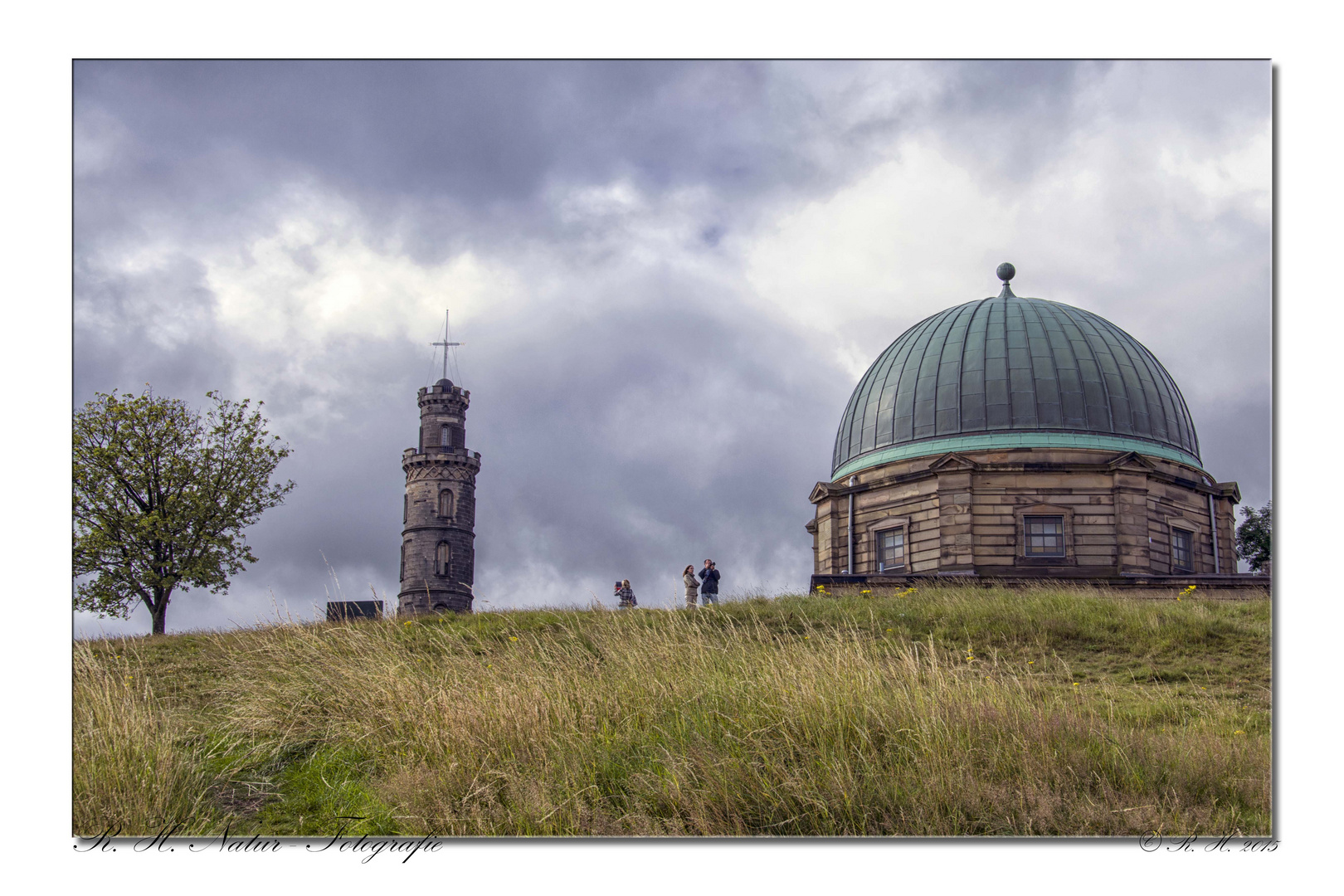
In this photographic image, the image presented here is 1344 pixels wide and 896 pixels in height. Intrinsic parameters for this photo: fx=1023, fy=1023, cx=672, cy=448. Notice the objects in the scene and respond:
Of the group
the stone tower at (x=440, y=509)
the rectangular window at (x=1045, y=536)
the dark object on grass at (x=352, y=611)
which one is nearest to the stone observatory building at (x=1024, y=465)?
the rectangular window at (x=1045, y=536)

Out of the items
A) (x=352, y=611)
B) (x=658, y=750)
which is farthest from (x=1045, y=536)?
(x=658, y=750)

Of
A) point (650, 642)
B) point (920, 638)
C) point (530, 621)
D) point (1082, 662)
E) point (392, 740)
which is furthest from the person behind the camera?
point (530, 621)

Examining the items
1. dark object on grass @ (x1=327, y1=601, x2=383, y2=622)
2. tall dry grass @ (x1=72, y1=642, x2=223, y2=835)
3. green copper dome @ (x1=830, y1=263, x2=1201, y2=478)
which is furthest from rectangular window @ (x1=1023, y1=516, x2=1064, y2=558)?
tall dry grass @ (x1=72, y1=642, x2=223, y2=835)

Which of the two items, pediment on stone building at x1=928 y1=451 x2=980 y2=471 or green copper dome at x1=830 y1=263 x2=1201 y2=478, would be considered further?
green copper dome at x1=830 y1=263 x2=1201 y2=478

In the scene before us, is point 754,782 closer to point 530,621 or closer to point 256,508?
point 530,621

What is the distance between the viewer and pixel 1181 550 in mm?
26344

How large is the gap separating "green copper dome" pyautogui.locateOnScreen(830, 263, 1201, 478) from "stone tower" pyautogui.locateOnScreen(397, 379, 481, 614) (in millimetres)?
34140

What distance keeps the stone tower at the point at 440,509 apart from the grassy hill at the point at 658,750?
4849 centimetres

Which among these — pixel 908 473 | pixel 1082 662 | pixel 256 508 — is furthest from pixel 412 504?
pixel 1082 662

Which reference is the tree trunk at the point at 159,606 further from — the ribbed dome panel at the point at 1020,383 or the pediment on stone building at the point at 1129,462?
the pediment on stone building at the point at 1129,462

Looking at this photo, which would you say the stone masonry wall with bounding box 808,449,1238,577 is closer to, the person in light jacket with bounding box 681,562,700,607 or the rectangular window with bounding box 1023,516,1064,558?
the rectangular window with bounding box 1023,516,1064,558

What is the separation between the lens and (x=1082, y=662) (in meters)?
13.2

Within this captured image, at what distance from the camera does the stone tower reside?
189 feet

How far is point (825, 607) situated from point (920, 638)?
2.72 m
